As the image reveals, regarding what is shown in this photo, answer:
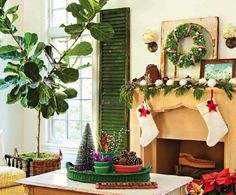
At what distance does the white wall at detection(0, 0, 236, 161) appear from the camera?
5.05m

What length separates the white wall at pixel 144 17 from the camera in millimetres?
5051

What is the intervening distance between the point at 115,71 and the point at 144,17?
74 centimetres

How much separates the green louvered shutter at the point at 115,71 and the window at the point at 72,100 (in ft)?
0.96

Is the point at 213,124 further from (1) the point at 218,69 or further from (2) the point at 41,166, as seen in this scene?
(2) the point at 41,166

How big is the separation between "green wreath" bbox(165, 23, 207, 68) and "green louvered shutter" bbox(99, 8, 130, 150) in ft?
2.02

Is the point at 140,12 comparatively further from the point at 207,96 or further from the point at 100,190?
the point at 100,190

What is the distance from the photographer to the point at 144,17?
5.54 metres

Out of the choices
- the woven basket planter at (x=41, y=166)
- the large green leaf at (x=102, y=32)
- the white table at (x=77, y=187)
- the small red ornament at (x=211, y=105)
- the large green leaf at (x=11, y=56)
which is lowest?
the woven basket planter at (x=41, y=166)

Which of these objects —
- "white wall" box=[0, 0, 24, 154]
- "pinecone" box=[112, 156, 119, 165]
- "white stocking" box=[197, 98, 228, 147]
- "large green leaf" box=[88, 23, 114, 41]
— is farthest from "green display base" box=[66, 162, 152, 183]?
"white wall" box=[0, 0, 24, 154]

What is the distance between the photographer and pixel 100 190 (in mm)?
3197

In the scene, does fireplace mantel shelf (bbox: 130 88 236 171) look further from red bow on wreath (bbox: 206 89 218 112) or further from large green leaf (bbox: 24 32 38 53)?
large green leaf (bbox: 24 32 38 53)

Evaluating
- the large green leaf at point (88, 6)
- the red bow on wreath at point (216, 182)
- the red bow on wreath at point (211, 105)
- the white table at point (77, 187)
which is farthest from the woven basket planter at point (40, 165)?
the red bow on wreath at point (216, 182)

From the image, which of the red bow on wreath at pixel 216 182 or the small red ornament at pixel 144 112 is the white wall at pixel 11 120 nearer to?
the small red ornament at pixel 144 112

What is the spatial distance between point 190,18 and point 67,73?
156cm
